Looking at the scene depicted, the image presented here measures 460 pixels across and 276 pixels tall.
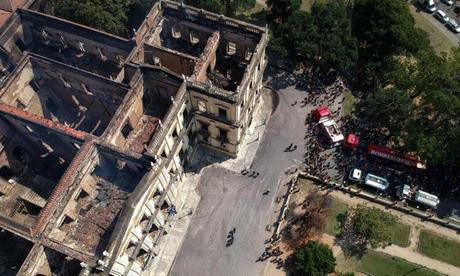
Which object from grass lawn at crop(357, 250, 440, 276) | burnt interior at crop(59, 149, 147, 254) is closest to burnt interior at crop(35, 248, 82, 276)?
burnt interior at crop(59, 149, 147, 254)

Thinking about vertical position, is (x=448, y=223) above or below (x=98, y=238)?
above

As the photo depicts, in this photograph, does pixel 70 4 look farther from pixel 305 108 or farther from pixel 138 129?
pixel 305 108

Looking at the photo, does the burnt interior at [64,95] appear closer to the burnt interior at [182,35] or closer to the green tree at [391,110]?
the burnt interior at [182,35]

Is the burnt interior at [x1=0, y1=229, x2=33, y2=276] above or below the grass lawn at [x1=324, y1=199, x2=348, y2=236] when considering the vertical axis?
below

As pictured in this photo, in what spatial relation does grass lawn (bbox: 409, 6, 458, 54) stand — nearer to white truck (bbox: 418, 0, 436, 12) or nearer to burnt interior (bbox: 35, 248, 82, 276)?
white truck (bbox: 418, 0, 436, 12)

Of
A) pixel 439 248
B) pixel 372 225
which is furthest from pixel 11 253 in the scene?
pixel 439 248

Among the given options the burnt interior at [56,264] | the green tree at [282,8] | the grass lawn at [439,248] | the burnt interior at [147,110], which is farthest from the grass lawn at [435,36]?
the burnt interior at [56,264]

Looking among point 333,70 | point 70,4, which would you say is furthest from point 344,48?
point 70,4
